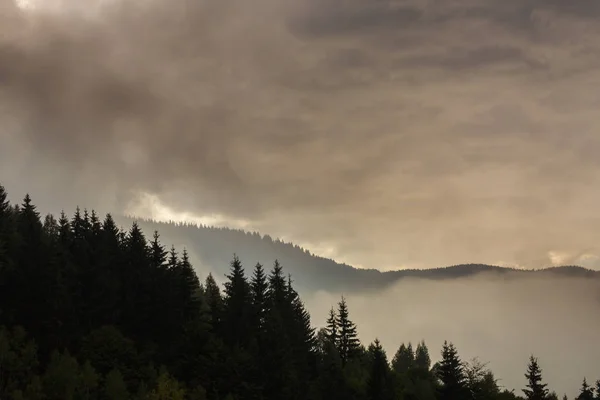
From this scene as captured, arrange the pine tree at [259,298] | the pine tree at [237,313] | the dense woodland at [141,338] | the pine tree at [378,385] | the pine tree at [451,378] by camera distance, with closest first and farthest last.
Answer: the dense woodland at [141,338]
the pine tree at [378,385]
the pine tree at [237,313]
the pine tree at [451,378]
the pine tree at [259,298]

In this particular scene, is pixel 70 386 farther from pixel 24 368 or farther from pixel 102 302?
pixel 102 302

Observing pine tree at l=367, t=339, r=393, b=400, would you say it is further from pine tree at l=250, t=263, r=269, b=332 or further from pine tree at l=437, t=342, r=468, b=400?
pine tree at l=250, t=263, r=269, b=332

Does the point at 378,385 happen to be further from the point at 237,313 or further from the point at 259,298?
the point at 259,298

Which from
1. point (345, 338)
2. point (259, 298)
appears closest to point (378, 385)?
point (345, 338)

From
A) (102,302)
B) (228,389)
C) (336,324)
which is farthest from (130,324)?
(336,324)

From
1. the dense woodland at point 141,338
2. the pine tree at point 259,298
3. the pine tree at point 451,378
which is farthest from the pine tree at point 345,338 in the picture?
the pine tree at point 451,378

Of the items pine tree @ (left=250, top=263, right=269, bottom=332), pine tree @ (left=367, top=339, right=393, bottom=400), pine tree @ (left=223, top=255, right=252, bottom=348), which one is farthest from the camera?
pine tree @ (left=250, top=263, right=269, bottom=332)

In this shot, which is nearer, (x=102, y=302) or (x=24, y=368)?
(x=24, y=368)

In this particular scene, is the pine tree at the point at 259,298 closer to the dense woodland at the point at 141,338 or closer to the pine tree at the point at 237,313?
the dense woodland at the point at 141,338

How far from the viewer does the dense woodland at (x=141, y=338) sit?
232 feet

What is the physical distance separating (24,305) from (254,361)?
101ft

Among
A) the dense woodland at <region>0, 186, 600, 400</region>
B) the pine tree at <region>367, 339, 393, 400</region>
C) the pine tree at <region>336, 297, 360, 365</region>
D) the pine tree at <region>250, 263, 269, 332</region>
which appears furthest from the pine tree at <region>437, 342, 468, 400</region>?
the pine tree at <region>250, 263, 269, 332</region>

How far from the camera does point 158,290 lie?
92438mm

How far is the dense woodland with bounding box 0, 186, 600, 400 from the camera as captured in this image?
70812 mm
